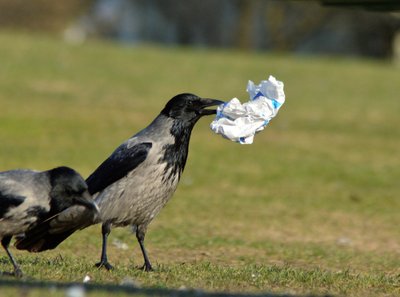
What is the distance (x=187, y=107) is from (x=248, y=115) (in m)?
0.56

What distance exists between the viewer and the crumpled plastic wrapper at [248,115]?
910 centimetres

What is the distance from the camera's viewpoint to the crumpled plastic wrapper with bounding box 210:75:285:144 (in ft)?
29.9

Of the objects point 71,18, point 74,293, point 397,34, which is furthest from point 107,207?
point 71,18

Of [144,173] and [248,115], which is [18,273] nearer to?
[144,173]

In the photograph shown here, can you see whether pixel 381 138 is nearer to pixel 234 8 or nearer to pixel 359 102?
pixel 359 102

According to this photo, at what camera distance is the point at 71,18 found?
6694 cm

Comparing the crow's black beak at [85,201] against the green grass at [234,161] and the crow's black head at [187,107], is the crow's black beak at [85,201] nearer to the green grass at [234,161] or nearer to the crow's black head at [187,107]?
the green grass at [234,161]

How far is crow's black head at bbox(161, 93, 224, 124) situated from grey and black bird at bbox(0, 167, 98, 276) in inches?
57.9

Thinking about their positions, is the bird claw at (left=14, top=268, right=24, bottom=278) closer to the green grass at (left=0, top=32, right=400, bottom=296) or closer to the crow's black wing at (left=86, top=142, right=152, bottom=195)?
the green grass at (left=0, top=32, right=400, bottom=296)

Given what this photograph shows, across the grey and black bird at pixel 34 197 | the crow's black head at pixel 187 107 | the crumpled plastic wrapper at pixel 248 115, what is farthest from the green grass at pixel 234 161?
the crow's black head at pixel 187 107

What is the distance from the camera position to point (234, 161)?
1997 centimetres

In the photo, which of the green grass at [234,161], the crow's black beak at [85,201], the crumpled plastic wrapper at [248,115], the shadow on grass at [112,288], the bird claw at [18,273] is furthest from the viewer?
the green grass at [234,161]

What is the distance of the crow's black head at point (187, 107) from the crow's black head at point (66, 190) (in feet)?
4.82

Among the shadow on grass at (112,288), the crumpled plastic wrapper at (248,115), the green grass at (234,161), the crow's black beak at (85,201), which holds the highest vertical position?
the crumpled plastic wrapper at (248,115)
